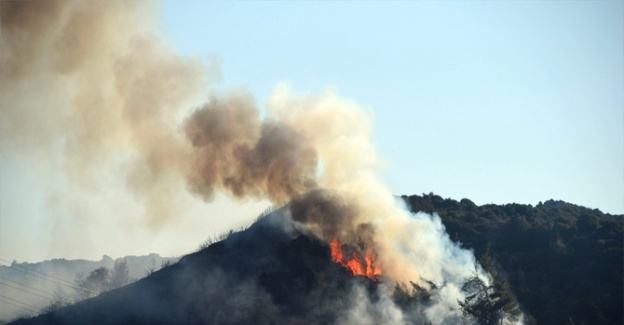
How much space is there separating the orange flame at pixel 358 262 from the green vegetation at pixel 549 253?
1628 centimetres

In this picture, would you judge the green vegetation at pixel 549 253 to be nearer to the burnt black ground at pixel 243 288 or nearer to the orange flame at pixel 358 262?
the orange flame at pixel 358 262

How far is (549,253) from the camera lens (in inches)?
5162

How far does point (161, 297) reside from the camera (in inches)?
4882

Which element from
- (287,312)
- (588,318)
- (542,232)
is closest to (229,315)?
(287,312)

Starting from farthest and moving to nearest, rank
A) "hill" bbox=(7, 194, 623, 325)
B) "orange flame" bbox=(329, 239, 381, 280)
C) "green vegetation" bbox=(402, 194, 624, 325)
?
"orange flame" bbox=(329, 239, 381, 280) < "green vegetation" bbox=(402, 194, 624, 325) < "hill" bbox=(7, 194, 623, 325)

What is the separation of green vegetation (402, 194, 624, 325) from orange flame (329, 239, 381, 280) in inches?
641

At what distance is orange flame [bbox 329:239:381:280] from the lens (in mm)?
113438

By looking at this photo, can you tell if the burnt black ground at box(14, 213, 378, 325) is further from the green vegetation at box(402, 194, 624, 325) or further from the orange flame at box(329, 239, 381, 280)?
the green vegetation at box(402, 194, 624, 325)

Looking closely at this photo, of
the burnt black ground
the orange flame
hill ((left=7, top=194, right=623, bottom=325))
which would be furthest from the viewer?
the orange flame

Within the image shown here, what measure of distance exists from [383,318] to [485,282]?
50.5 feet

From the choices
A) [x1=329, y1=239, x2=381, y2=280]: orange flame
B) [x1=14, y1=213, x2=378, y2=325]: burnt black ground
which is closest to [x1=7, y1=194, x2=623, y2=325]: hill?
[x1=14, y1=213, x2=378, y2=325]: burnt black ground

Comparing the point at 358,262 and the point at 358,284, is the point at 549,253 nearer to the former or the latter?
the point at 358,262

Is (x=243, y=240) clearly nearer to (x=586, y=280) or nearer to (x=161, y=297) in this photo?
(x=161, y=297)

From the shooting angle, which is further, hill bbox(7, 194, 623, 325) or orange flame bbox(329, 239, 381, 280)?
orange flame bbox(329, 239, 381, 280)
